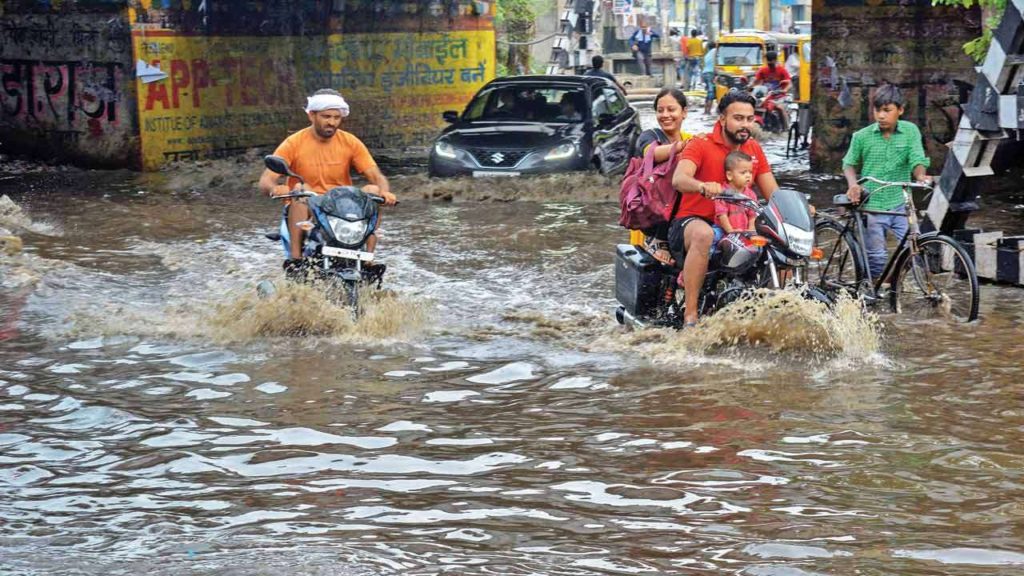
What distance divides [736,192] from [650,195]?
28.1 inches

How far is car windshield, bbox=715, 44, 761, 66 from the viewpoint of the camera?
131ft

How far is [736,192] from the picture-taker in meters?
8.91

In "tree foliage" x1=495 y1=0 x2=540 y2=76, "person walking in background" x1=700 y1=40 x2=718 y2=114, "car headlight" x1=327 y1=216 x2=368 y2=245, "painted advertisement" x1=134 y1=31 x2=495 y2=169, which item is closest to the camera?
"car headlight" x1=327 y1=216 x2=368 y2=245

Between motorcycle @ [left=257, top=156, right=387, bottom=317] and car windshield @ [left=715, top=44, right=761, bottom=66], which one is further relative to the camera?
car windshield @ [left=715, top=44, right=761, bottom=66]

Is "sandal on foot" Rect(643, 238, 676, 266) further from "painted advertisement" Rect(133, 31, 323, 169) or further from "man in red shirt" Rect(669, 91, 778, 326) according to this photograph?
"painted advertisement" Rect(133, 31, 323, 169)

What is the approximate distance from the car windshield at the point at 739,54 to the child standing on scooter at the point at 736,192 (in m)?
31.3

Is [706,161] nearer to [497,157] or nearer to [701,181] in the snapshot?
[701,181]

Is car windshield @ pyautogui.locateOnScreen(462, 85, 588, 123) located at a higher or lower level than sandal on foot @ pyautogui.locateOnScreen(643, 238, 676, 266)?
higher

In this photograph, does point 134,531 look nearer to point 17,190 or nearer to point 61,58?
point 17,190

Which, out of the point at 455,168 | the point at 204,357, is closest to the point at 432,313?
the point at 204,357

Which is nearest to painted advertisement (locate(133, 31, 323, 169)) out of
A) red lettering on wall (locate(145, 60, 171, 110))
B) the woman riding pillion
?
red lettering on wall (locate(145, 60, 171, 110))

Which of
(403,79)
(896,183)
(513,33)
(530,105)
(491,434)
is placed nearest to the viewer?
(491,434)

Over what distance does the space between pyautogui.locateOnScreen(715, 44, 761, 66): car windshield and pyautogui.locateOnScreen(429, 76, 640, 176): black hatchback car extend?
20.0 meters

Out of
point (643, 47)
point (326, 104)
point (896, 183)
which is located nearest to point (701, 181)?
point (896, 183)
